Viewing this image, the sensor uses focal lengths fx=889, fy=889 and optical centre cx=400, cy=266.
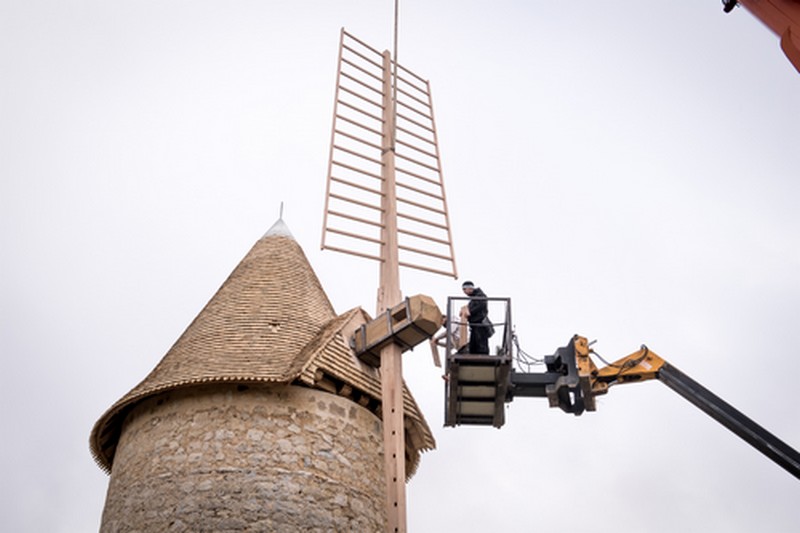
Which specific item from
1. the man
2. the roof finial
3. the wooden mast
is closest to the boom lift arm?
the man

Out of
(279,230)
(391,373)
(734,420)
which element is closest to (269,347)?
(391,373)

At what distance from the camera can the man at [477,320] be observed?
1110 centimetres

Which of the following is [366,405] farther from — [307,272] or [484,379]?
[307,272]

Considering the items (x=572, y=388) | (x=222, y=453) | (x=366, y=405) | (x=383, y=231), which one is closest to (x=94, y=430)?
(x=222, y=453)

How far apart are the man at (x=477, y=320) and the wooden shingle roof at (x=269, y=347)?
4.81ft

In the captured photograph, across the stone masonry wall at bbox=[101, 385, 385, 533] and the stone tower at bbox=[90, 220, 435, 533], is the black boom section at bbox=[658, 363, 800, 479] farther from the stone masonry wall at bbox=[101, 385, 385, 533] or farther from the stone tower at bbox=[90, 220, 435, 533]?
the stone masonry wall at bbox=[101, 385, 385, 533]

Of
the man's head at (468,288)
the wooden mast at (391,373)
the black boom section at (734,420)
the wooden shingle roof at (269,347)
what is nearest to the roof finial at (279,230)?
the wooden shingle roof at (269,347)

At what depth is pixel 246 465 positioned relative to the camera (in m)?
10.1

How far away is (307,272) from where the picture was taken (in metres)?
13.6

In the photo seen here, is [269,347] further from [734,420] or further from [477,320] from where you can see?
[734,420]

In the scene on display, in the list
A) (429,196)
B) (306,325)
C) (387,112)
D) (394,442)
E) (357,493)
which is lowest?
(357,493)

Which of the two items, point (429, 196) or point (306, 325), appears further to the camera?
point (429, 196)

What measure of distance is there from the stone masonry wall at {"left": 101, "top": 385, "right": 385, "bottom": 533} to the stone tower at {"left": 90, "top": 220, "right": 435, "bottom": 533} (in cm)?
1

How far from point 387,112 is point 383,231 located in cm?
268
